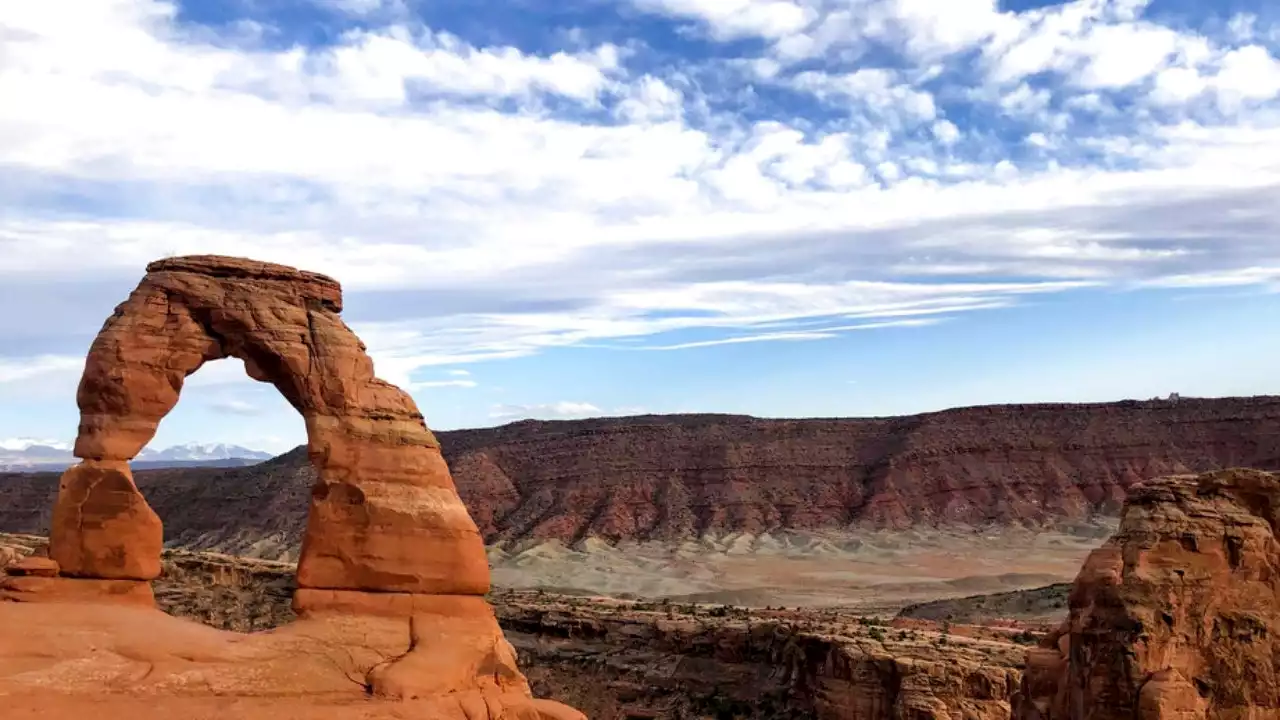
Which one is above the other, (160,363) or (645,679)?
(160,363)

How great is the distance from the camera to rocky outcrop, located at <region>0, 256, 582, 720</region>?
51.8ft

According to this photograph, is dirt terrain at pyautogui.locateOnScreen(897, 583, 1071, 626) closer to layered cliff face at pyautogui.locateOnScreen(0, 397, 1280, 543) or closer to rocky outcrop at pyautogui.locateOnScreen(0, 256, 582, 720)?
rocky outcrop at pyautogui.locateOnScreen(0, 256, 582, 720)

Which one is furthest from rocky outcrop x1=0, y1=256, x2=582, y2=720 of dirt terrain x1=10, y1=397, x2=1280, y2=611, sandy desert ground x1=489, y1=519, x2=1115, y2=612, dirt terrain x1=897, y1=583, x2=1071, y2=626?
dirt terrain x1=10, y1=397, x2=1280, y2=611

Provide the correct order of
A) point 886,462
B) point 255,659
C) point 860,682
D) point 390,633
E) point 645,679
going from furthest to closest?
point 886,462
point 645,679
point 860,682
point 390,633
point 255,659

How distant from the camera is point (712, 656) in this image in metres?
36.1

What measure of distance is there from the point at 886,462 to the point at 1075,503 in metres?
18.1

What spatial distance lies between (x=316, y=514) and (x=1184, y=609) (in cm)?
1278

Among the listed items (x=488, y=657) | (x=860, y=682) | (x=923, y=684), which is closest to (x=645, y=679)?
(x=860, y=682)

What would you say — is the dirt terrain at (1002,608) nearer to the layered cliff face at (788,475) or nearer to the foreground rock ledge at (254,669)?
the foreground rock ledge at (254,669)

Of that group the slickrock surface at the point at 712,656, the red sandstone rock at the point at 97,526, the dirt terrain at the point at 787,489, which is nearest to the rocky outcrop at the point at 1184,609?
the slickrock surface at the point at 712,656

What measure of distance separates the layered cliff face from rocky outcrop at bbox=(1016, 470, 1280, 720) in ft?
276

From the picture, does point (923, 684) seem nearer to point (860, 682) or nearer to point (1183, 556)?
point (860, 682)

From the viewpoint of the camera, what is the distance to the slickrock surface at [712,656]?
88.1 ft

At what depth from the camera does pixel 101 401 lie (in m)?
16.3
